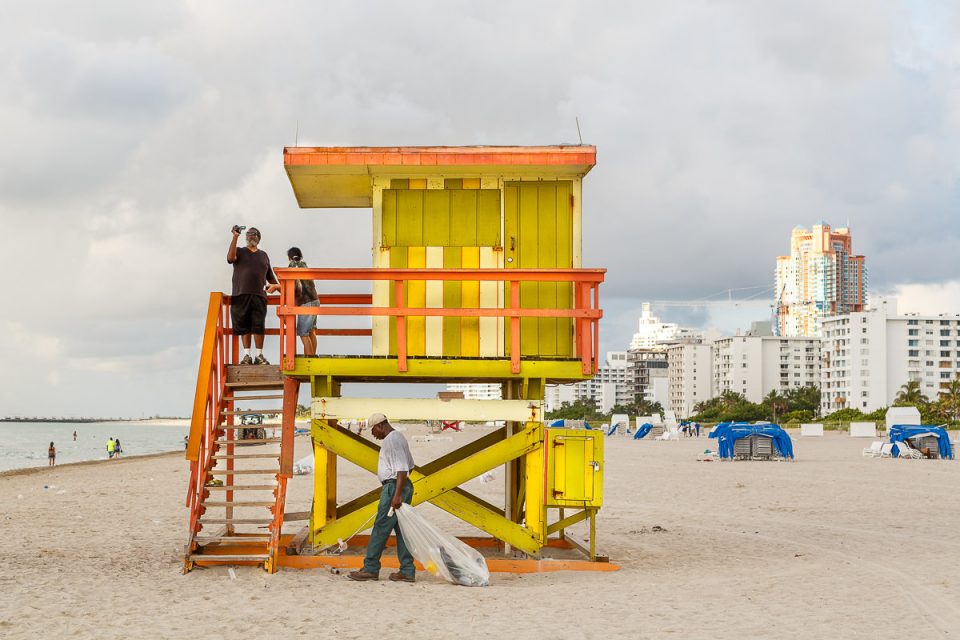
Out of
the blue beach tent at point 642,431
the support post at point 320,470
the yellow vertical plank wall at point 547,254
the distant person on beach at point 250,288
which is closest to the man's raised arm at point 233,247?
the distant person on beach at point 250,288

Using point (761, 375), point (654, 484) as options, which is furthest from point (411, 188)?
point (761, 375)

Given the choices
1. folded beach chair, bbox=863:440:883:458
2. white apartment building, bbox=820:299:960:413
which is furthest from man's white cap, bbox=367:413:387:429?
white apartment building, bbox=820:299:960:413

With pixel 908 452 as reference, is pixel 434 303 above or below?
above

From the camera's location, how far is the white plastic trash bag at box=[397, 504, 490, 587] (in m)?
10.2

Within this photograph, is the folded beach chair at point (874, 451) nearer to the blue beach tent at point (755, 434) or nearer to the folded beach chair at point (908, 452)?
the folded beach chair at point (908, 452)

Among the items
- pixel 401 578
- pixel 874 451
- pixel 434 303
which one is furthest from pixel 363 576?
pixel 874 451

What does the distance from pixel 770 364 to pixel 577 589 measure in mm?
195350

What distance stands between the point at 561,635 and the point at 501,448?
3416 mm

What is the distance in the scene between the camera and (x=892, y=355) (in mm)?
159375

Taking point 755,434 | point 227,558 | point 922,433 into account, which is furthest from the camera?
point 922,433

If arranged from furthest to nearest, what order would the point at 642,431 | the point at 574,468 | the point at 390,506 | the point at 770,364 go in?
1. the point at 770,364
2. the point at 642,431
3. the point at 574,468
4. the point at 390,506

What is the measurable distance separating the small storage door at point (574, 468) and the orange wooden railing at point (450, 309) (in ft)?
2.49

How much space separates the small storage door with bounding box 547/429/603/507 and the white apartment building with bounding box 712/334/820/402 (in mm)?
191137

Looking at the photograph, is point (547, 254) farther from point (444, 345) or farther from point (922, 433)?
point (922, 433)
